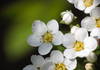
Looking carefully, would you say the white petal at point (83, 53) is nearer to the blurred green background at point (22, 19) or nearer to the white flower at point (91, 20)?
the white flower at point (91, 20)

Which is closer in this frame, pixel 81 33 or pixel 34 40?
pixel 81 33

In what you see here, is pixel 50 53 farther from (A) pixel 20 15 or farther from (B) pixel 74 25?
(A) pixel 20 15

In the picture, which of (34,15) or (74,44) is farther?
(34,15)

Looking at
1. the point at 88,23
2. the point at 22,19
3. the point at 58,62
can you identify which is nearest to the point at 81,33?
Result: the point at 88,23

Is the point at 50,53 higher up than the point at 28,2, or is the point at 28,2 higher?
the point at 28,2

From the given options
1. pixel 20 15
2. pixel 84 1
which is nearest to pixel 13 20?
pixel 20 15

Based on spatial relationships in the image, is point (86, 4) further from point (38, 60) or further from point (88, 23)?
point (38, 60)
